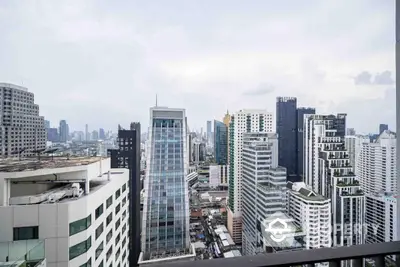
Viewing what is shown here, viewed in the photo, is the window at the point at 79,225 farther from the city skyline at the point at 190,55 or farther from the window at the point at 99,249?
the city skyline at the point at 190,55

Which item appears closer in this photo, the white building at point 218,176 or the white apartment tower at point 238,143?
the white apartment tower at point 238,143

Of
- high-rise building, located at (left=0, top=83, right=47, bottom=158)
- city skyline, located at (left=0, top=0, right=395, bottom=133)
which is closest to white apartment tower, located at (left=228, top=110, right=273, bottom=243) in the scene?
city skyline, located at (left=0, top=0, right=395, bottom=133)

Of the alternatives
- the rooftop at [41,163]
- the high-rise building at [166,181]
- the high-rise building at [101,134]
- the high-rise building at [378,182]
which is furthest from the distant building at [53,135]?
the high-rise building at [378,182]

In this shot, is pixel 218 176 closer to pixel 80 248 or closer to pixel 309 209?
pixel 309 209

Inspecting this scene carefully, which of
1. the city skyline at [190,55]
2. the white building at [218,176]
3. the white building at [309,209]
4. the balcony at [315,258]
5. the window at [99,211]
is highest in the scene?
the city skyline at [190,55]

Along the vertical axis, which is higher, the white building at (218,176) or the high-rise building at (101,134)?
the high-rise building at (101,134)

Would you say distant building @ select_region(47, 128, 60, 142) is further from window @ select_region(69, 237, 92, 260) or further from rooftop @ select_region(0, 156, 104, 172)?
window @ select_region(69, 237, 92, 260)
